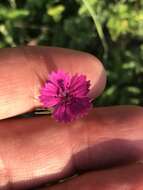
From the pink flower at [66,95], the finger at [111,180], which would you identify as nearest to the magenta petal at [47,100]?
the pink flower at [66,95]

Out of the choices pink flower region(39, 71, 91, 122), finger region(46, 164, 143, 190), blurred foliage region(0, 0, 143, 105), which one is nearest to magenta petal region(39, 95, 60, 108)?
pink flower region(39, 71, 91, 122)

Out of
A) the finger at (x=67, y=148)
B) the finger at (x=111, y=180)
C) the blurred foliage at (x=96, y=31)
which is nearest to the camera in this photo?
the finger at (x=111, y=180)

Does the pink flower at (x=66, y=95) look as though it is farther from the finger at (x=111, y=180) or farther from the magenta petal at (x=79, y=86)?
the finger at (x=111, y=180)

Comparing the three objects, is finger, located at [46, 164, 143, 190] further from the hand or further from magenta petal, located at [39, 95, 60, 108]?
magenta petal, located at [39, 95, 60, 108]

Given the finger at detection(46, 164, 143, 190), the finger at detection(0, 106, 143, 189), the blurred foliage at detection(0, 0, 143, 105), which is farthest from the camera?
the blurred foliage at detection(0, 0, 143, 105)

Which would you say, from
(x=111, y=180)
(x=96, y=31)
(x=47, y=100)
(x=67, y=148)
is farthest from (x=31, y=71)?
(x=96, y=31)

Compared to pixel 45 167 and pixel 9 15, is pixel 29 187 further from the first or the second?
pixel 9 15

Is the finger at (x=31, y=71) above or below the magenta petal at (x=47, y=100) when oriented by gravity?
above
